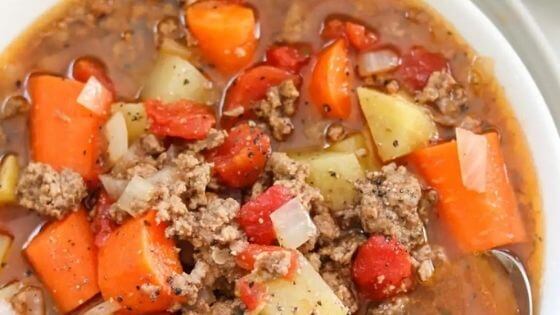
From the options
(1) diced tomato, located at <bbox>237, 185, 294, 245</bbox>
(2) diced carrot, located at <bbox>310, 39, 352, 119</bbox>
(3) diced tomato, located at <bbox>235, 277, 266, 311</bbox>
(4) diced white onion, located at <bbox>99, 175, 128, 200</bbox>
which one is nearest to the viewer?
(3) diced tomato, located at <bbox>235, 277, 266, 311</bbox>

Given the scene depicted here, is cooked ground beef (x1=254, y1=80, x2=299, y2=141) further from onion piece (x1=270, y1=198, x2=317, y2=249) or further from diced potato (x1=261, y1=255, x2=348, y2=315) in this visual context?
diced potato (x1=261, y1=255, x2=348, y2=315)

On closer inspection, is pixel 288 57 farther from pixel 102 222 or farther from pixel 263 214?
pixel 102 222

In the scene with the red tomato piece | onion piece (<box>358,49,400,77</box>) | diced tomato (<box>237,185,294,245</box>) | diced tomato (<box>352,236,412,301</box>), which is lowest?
diced tomato (<box>352,236,412,301</box>)

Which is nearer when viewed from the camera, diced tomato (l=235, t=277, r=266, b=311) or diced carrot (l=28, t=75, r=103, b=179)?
diced tomato (l=235, t=277, r=266, b=311)

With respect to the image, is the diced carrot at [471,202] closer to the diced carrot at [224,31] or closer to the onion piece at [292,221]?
the onion piece at [292,221]

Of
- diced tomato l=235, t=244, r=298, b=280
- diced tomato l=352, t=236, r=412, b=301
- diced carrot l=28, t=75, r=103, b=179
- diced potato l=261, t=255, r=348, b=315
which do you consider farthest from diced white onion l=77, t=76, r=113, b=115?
diced tomato l=352, t=236, r=412, b=301

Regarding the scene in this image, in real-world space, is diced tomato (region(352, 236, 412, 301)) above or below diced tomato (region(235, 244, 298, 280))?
below

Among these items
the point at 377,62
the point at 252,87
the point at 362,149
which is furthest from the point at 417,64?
the point at 252,87
